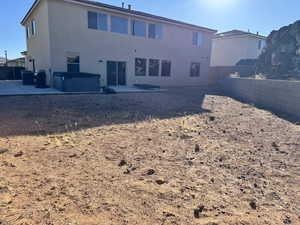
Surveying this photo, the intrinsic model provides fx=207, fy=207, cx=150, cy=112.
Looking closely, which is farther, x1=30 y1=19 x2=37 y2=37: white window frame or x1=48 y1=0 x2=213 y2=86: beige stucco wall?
x1=30 y1=19 x2=37 y2=37: white window frame

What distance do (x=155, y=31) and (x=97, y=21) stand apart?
4933 millimetres

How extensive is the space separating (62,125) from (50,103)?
3.55 metres

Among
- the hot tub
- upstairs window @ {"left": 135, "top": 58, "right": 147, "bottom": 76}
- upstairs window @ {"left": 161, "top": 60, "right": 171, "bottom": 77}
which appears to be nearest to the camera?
the hot tub

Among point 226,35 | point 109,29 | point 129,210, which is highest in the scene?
point 226,35

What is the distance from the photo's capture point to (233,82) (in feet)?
47.3

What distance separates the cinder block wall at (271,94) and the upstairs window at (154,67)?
20.8 ft

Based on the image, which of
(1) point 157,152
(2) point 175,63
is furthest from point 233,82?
(1) point 157,152

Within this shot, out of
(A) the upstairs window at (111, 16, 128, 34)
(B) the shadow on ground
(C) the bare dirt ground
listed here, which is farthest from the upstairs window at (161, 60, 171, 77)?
(C) the bare dirt ground

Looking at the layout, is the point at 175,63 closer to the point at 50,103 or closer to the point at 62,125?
the point at 50,103

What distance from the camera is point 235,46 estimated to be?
2516cm

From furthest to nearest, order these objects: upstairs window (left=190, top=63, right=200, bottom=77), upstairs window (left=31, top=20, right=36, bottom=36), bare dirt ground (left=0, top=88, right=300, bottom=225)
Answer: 1. upstairs window (left=190, top=63, right=200, bottom=77)
2. upstairs window (left=31, top=20, right=36, bottom=36)
3. bare dirt ground (left=0, top=88, right=300, bottom=225)

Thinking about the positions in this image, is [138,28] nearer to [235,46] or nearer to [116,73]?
[116,73]

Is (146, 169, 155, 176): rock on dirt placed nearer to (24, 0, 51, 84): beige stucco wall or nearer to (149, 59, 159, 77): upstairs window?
(24, 0, 51, 84): beige stucco wall

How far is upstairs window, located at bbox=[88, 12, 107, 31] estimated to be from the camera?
13.8 meters
